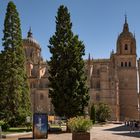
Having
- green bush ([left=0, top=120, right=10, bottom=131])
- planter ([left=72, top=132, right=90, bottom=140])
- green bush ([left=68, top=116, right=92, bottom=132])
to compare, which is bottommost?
green bush ([left=0, top=120, right=10, bottom=131])

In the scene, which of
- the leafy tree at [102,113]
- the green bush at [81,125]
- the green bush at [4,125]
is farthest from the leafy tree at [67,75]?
the leafy tree at [102,113]

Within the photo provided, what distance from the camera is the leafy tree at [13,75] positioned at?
3956cm

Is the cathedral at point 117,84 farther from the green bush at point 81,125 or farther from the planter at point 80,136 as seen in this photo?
the planter at point 80,136

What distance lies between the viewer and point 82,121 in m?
23.5

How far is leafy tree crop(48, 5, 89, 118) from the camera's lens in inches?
1438

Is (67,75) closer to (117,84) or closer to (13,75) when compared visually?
(13,75)

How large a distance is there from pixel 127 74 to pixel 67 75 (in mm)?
53722

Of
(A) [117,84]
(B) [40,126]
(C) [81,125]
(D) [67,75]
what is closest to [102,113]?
(A) [117,84]

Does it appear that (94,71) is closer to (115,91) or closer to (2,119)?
(115,91)

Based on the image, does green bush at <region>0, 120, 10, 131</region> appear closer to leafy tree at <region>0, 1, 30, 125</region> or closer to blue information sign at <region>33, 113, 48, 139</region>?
leafy tree at <region>0, 1, 30, 125</region>

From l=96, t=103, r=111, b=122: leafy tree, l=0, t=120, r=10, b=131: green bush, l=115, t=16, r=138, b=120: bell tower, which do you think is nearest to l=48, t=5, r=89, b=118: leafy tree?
l=0, t=120, r=10, b=131: green bush

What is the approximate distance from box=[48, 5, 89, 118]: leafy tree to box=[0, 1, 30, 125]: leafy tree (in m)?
4.85

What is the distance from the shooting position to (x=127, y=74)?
88.2m

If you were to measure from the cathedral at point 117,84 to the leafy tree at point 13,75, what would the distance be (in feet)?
145
